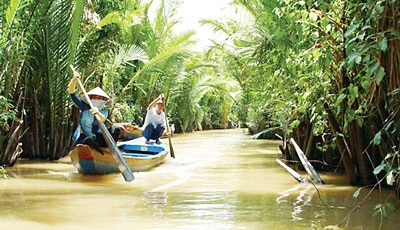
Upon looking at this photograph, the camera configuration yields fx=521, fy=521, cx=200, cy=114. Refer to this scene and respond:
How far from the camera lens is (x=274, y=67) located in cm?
764

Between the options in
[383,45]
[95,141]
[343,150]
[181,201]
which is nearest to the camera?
[383,45]

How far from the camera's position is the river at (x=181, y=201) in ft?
17.1

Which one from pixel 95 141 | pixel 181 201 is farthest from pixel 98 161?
pixel 181 201

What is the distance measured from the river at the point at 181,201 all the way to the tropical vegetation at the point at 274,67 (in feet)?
2.22

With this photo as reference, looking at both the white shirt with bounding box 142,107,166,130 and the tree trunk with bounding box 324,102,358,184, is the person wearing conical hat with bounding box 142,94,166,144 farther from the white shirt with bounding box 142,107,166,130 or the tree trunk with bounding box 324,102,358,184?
the tree trunk with bounding box 324,102,358,184

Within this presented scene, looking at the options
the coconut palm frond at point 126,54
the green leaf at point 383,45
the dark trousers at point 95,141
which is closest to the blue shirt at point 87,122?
the dark trousers at point 95,141

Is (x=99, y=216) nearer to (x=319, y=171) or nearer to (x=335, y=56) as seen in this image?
(x=335, y=56)

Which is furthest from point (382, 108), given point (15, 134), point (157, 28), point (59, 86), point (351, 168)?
point (157, 28)

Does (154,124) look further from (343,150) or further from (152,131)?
(343,150)

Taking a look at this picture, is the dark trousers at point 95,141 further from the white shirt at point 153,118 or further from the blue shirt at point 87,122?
the white shirt at point 153,118

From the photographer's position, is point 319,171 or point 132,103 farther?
point 132,103

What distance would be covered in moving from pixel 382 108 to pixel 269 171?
4697 millimetres

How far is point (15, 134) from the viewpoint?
966 cm

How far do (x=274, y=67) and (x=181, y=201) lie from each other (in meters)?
2.48
